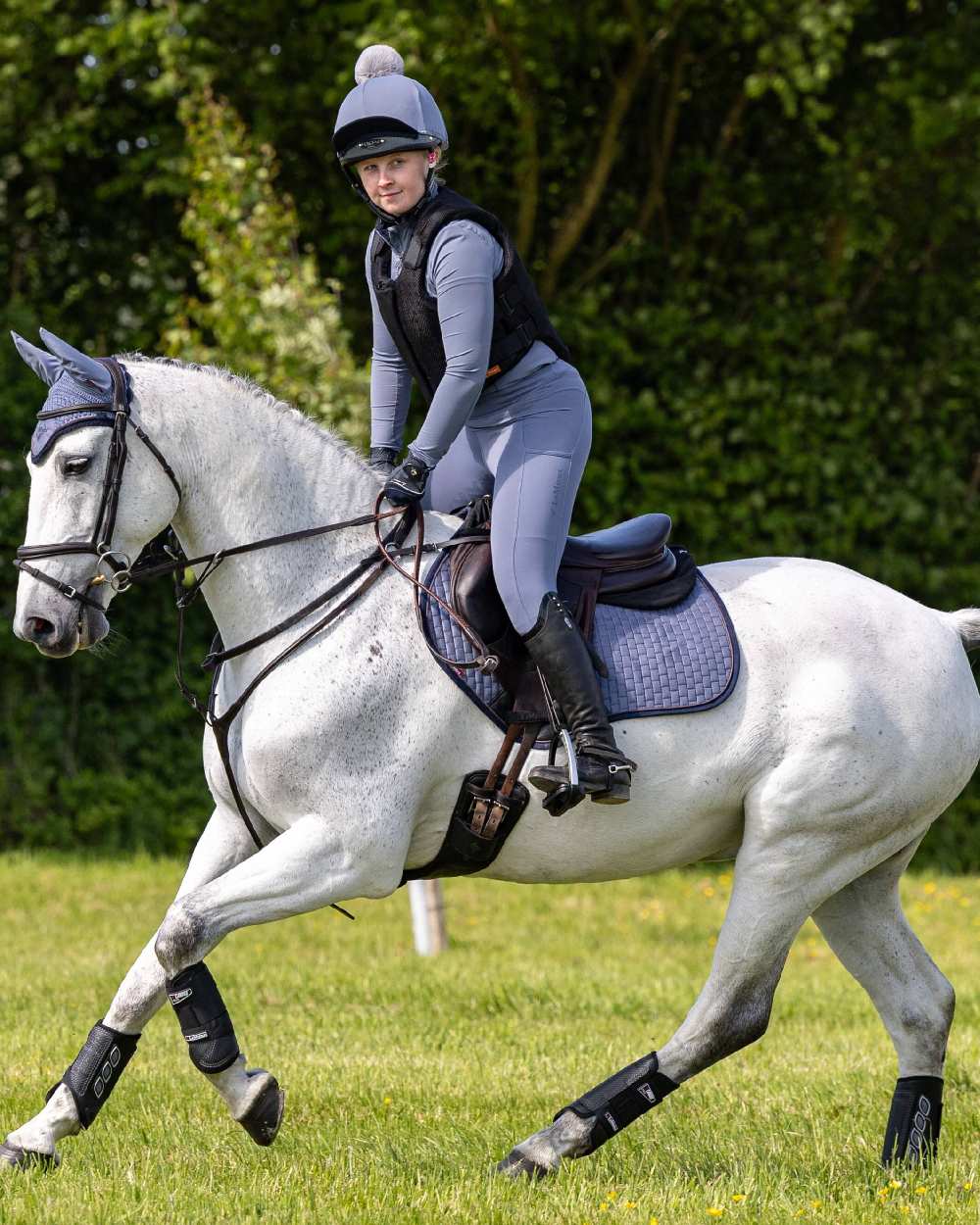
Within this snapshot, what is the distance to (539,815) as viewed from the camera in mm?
4496

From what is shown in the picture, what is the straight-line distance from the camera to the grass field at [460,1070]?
14.1 feet

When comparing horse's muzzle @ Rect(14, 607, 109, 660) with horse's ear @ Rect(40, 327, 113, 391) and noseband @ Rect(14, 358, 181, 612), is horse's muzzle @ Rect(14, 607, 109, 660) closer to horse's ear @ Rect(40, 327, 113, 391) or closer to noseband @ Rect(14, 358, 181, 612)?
noseband @ Rect(14, 358, 181, 612)

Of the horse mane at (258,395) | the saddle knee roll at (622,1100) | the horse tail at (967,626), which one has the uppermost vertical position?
the horse mane at (258,395)

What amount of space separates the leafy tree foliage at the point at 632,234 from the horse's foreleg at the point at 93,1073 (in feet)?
21.9

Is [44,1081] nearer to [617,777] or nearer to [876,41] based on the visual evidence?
[617,777]

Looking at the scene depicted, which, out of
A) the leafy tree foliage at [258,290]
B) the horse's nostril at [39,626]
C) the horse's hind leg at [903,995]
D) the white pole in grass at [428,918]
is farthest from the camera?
the white pole in grass at [428,918]

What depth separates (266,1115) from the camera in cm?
452

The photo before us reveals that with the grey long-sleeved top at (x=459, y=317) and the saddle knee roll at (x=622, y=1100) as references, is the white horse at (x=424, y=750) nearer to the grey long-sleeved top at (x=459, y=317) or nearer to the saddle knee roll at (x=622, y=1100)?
the saddle knee roll at (x=622, y=1100)

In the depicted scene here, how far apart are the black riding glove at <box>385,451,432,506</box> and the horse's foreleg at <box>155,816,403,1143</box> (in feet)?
3.03

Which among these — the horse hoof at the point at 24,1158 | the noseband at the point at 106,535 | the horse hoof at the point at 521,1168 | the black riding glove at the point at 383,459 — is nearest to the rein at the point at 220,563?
the noseband at the point at 106,535

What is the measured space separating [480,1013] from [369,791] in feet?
11.6

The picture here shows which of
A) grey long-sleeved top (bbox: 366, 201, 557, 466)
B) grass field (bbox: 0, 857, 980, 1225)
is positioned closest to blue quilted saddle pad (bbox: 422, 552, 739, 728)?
grey long-sleeved top (bbox: 366, 201, 557, 466)

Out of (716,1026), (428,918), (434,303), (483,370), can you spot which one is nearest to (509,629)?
(483,370)

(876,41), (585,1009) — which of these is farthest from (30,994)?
(876,41)
